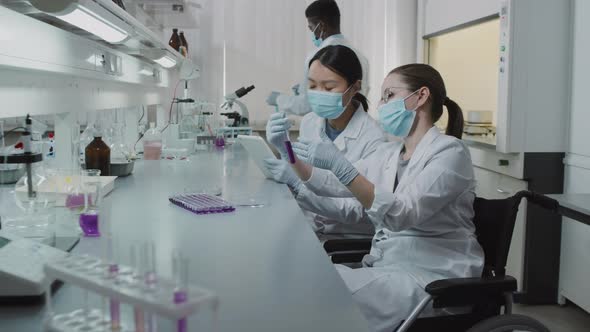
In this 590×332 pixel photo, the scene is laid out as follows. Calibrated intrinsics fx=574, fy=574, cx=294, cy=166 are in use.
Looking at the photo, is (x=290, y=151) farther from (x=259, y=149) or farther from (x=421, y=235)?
(x=421, y=235)

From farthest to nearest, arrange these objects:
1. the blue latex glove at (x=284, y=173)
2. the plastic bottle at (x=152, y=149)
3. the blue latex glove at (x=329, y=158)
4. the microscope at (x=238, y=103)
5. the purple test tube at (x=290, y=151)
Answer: the microscope at (x=238, y=103), the plastic bottle at (x=152, y=149), the blue latex glove at (x=284, y=173), the purple test tube at (x=290, y=151), the blue latex glove at (x=329, y=158)

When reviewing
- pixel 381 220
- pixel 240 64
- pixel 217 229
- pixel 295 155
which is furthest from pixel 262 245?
pixel 240 64

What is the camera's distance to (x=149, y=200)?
1.94 meters

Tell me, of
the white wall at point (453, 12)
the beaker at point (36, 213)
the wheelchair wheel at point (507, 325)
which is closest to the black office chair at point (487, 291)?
the wheelchair wheel at point (507, 325)

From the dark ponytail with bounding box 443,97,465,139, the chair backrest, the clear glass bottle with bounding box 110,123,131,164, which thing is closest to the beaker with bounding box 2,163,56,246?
the clear glass bottle with bounding box 110,123,131,164

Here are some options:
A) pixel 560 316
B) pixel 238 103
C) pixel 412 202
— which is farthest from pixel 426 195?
pixel 238 103

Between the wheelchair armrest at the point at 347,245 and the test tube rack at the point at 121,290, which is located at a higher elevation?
the test tube rack at the point at 121,290

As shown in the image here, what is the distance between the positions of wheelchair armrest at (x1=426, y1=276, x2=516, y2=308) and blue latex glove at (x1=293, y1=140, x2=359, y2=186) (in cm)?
44

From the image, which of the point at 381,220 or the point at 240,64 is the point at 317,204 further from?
the point at 240,64

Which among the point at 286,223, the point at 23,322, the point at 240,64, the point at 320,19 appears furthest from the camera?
the point at 240,64

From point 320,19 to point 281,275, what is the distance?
2.80 metres

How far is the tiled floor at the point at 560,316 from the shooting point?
9.29 ft

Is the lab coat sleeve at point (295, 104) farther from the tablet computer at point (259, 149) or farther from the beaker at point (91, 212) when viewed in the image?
the beaker at point (91, 212)

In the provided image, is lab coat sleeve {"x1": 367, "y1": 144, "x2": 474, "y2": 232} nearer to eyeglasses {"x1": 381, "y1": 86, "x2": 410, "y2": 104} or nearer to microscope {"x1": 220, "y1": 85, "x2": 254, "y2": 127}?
eyeglasses {"x1": 381, "y1": 86, "x2": 410, "y2": 104}
